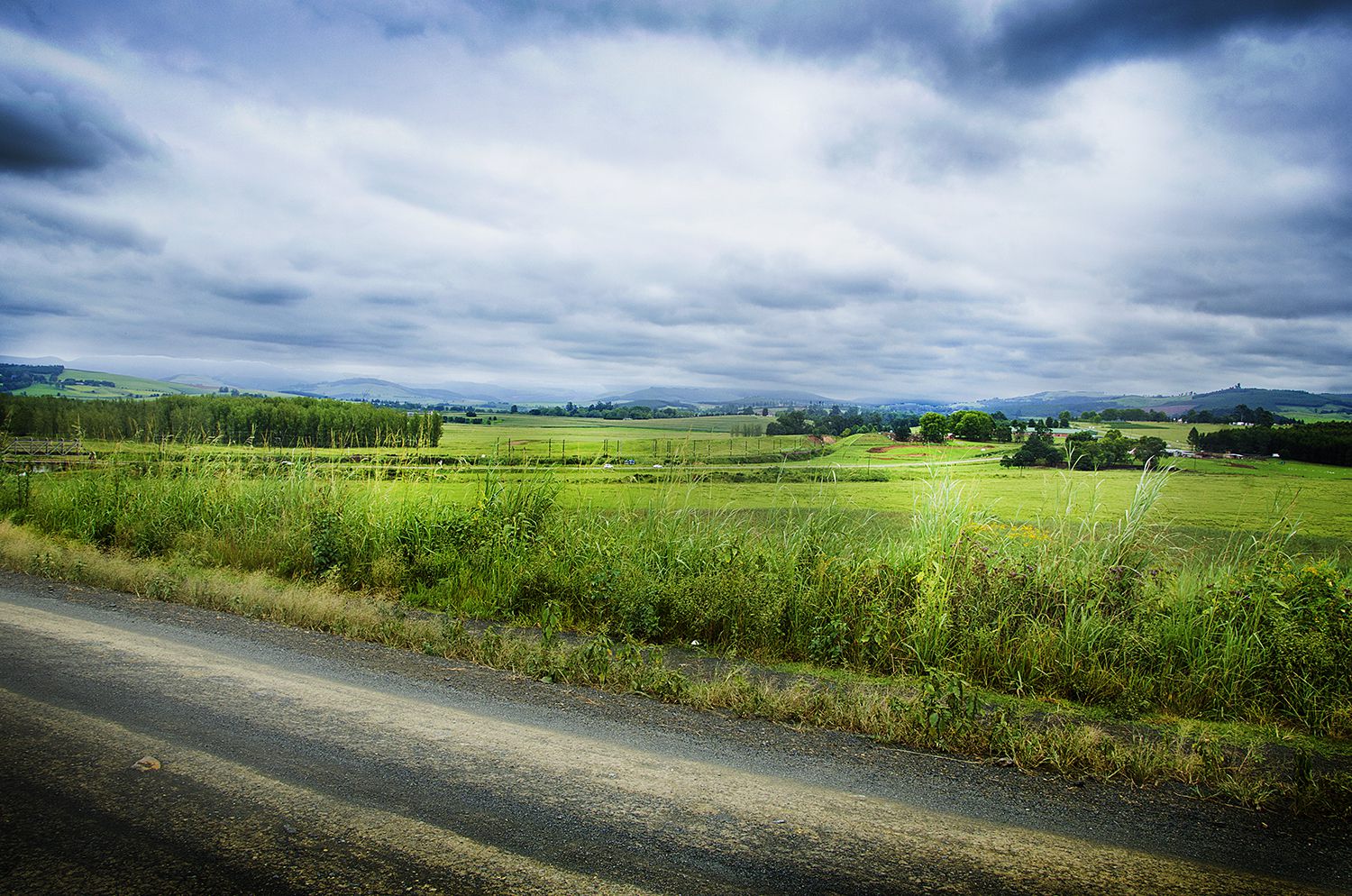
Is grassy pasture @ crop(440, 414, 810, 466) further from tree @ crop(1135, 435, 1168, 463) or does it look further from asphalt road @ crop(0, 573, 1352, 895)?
asphalt road @ crop(0, 573, 1352, 895)

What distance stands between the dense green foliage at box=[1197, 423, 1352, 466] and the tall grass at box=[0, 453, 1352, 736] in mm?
5194

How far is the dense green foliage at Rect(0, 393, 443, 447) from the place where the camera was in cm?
1490

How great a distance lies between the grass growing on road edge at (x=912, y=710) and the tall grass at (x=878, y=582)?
52 centimetres

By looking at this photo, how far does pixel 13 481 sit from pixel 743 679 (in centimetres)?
1557

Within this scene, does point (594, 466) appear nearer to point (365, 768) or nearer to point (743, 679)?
point (743, 679)

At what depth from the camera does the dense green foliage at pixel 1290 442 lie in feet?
39.9

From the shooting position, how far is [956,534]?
7676mm

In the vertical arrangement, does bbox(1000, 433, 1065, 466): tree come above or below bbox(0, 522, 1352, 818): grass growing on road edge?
above

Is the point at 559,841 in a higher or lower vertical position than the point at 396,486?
lower

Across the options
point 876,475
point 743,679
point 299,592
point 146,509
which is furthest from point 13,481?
point 876,475

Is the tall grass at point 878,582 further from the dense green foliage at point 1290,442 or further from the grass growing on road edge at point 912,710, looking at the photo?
the dense green foliage at point 1290,442

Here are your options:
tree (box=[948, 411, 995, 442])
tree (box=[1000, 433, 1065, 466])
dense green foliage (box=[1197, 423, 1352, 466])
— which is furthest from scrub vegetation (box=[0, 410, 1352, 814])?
tree (box=[948, 411, 995, 442])

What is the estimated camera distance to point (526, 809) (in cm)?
364

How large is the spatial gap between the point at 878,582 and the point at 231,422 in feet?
50.6
